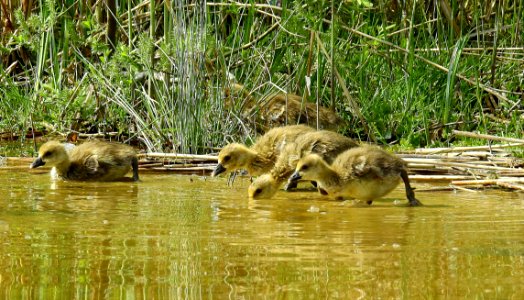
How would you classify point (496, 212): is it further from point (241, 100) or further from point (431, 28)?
point (431, 28)

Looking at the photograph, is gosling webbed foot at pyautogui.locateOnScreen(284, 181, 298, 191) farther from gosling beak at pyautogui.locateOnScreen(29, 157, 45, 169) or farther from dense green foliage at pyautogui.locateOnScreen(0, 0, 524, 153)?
gosling beak at pyautogui.locateOnScreen(29, 157, 45, 169)

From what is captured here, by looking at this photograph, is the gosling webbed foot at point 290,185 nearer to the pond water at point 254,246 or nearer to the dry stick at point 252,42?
the pond water at point 254,246

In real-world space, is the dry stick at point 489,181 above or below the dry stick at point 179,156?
above

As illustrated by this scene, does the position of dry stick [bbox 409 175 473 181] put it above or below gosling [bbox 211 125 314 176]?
below

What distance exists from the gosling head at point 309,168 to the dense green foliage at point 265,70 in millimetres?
1858

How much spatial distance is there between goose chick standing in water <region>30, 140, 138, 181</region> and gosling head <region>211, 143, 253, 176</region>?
77 centimetres

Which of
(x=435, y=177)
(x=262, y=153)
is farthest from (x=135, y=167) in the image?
(x=435, y=177)

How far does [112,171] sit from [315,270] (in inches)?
159

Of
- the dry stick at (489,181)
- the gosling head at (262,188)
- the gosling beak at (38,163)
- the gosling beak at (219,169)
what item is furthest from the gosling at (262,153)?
the gosling beak at (38,163)

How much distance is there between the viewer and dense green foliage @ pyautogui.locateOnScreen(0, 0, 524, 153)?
8586 millimetres

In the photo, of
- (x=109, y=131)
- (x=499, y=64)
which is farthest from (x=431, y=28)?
(x=109, y=131)

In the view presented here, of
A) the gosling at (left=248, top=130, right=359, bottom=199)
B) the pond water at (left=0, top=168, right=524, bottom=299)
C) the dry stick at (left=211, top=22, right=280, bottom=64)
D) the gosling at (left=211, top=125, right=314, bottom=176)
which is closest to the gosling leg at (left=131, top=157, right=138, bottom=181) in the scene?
the gosling at (left=211, top=125, right=314, bottom=176)

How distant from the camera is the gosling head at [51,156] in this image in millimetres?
7691

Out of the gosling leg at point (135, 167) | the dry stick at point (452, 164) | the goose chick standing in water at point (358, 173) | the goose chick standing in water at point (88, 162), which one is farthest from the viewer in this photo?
→ the goose chick standing in water at point (88, 162)
